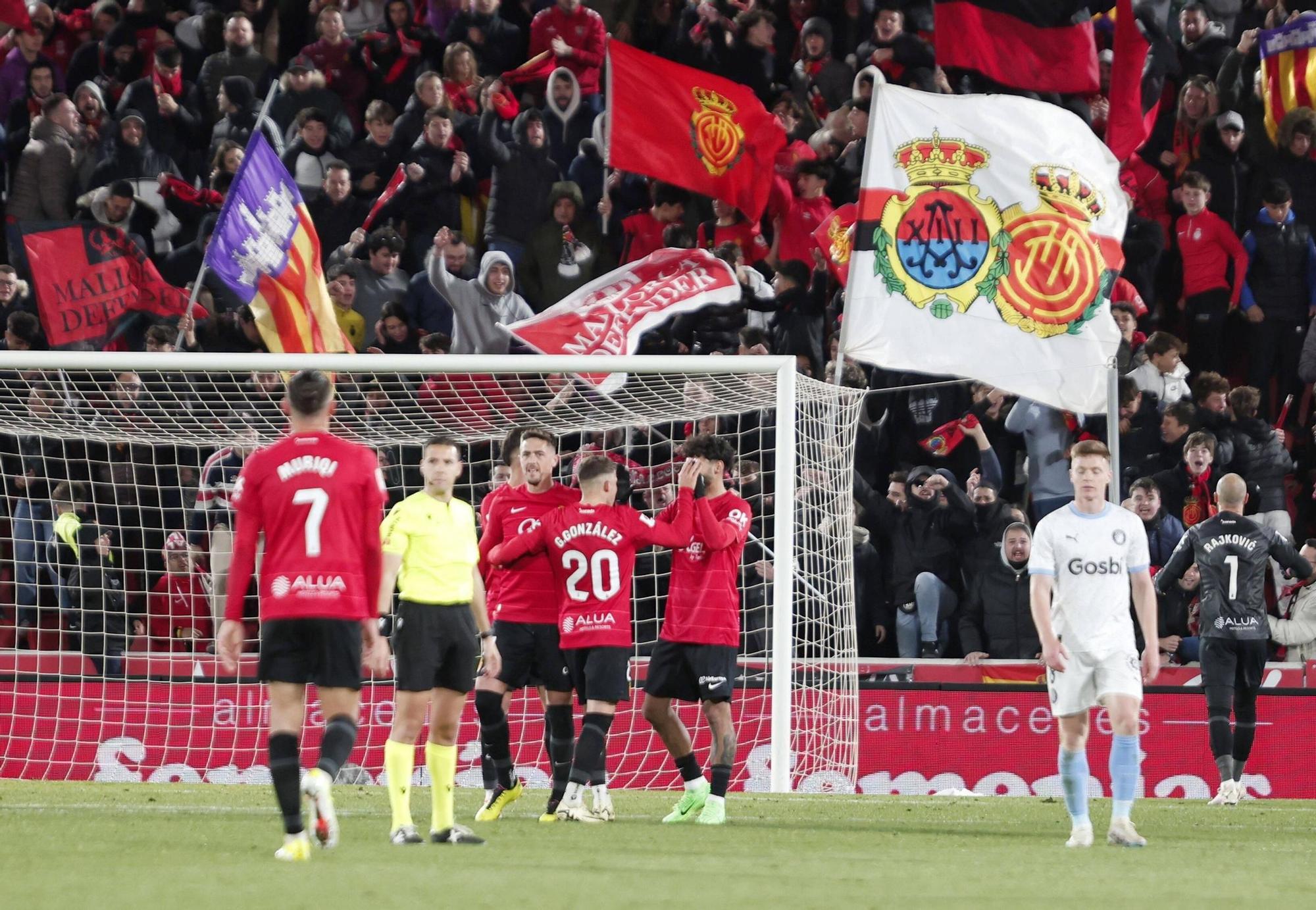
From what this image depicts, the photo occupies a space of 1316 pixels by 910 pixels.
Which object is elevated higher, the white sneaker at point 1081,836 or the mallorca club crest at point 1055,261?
the mallorca club crest at point 1055,261

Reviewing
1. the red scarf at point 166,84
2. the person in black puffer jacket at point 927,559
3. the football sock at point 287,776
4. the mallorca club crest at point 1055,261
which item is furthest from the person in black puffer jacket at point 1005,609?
the red scarf at point 166,84

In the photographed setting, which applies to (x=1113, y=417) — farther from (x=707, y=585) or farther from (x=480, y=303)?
(x=480, y=303)

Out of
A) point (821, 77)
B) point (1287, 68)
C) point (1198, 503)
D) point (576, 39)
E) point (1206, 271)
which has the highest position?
point (576, 39)

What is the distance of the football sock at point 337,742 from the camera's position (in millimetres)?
7340

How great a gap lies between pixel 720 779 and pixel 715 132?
7.38 m

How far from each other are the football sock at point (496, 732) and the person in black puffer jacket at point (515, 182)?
746 centimetres

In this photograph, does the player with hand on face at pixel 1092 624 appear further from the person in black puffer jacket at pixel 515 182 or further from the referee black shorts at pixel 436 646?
the person in black puffer jacket at pixel 515 182

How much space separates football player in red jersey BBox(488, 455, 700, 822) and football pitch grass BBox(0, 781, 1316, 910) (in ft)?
1.53

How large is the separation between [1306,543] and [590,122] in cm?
761

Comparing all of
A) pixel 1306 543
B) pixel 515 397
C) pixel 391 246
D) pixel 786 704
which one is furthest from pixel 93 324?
pixel 1306 543

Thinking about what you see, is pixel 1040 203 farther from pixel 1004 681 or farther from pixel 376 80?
pixel 376 80

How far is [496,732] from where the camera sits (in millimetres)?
9945

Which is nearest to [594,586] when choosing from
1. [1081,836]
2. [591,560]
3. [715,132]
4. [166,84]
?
[591,560]

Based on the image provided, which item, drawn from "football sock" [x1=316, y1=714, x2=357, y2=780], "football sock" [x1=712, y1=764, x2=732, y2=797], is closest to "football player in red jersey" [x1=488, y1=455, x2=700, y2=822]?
"football sock" [x1=712, y1=764, x2=732, y2=797]
